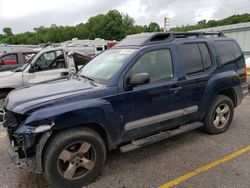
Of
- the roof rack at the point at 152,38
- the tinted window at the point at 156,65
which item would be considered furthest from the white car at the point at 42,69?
the tinted window at the point at 156,65

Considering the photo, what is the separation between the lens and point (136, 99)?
10.9 feet

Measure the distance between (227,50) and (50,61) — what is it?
16.9ft

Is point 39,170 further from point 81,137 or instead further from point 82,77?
point 82,77

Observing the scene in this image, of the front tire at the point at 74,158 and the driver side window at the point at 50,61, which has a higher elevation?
the driver side window at the point at 50,61

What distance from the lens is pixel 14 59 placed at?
10102 millimetres

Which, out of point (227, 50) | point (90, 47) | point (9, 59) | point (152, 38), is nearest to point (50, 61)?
point (9, 59)

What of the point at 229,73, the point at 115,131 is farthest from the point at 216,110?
the point at 115,131

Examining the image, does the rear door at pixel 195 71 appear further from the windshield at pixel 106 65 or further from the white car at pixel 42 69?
the white car at pixel 42 69

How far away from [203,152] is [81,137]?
6.98 ft

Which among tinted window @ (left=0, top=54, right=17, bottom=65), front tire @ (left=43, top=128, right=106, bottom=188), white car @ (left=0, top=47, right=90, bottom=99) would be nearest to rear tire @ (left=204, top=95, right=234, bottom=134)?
front tire @ (left=43, top=128, right=106, bottom=188)

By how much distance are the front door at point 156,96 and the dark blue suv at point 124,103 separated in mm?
15

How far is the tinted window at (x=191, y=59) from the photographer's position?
12.9 ft

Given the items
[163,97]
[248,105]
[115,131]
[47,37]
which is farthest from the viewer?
[47,37]

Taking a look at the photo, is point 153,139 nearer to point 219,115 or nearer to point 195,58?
point 195,58
